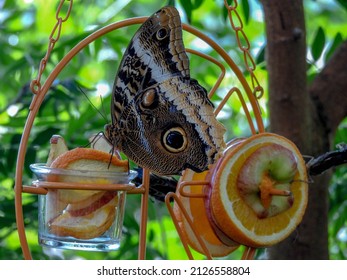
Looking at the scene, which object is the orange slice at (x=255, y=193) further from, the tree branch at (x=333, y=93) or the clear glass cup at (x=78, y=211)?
the tree branch at (x=333, y=93)

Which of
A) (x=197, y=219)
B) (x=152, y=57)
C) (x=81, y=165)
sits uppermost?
(x=152, y=57)

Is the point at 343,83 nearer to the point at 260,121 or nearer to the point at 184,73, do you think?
the point at 260,121

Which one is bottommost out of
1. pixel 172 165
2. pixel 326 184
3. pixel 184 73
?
pixel 326 184

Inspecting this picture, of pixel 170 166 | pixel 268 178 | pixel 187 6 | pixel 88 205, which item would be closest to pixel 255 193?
pixel 268 178

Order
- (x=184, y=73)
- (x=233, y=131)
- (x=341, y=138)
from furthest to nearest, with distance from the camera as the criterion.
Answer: (x=233, y=131)
(x=341, y=138)
(x=184, y=73)

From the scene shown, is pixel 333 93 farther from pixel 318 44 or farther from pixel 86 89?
pixel 86 89

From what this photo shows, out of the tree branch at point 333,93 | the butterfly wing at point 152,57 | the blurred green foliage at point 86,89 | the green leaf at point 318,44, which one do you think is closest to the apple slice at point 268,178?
the butterfly wing at point 152,57

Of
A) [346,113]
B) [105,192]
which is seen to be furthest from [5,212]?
[346,113]
